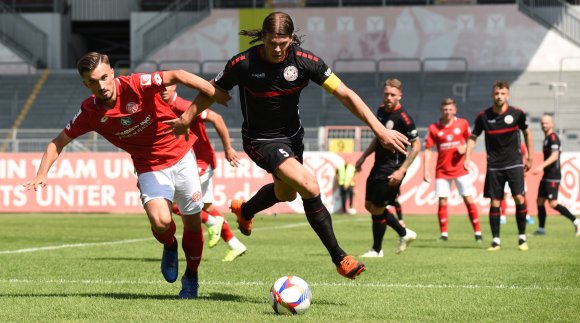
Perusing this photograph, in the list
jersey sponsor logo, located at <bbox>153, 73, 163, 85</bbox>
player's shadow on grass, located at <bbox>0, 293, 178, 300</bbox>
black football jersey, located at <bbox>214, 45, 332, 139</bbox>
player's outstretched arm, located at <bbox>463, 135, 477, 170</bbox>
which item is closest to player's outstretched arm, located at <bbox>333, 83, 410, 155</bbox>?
black football jersey, located at <bbox>214, 45, 332, 139</bbox>

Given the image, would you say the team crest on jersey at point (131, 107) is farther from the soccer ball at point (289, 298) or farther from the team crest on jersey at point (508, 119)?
the team crest on jersey at point (508, 119)

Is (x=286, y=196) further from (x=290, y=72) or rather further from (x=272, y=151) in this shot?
(x=290, y=72)

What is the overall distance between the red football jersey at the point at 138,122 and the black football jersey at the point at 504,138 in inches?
303

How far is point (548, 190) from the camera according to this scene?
67.8 ft

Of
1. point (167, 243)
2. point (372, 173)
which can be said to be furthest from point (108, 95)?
point (372, 173)

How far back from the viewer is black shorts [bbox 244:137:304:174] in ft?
29.2

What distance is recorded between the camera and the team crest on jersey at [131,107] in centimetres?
879

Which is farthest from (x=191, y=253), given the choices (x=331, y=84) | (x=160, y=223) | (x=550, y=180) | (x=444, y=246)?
(x=550, y=180)

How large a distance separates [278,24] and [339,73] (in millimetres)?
34445

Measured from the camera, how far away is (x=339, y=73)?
140 feet

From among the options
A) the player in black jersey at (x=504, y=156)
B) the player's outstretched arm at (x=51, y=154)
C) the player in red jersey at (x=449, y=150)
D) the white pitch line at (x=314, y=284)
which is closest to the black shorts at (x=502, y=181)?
the player in black jersey at (x=504, y=156)

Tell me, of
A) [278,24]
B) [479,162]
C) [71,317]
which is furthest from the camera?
[479,162]

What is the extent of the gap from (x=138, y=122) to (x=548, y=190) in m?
13.3

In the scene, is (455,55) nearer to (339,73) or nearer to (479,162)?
(339,73)
